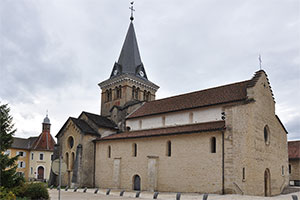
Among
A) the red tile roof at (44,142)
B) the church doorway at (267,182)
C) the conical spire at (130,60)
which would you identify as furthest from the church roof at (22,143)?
the church doorway at (267,182)

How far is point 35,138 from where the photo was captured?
63781mm

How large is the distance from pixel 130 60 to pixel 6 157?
2904cm

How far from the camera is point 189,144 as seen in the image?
26938 mm

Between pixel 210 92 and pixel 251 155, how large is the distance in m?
9.52

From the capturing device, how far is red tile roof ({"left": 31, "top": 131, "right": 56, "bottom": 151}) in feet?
193

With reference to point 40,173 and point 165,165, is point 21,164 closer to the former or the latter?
point 40,173

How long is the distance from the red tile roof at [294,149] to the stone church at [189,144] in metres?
10.7

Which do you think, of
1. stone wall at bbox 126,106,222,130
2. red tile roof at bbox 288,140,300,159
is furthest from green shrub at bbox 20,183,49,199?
red tile roof at bbox 288,140,300,159

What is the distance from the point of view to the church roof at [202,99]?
93.3ft

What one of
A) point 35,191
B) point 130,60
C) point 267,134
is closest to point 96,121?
point 130,60

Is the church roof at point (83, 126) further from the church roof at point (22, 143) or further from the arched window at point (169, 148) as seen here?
the church roof at point (22, 143)

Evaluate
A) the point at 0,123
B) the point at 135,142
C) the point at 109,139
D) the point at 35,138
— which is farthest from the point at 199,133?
the point at 35,138

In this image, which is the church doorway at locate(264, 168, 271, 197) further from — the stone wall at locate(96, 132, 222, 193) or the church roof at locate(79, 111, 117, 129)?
the church roof at locate(79, 111, 117, 129)

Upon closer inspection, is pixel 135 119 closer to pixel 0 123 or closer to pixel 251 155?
pixel 251 155
